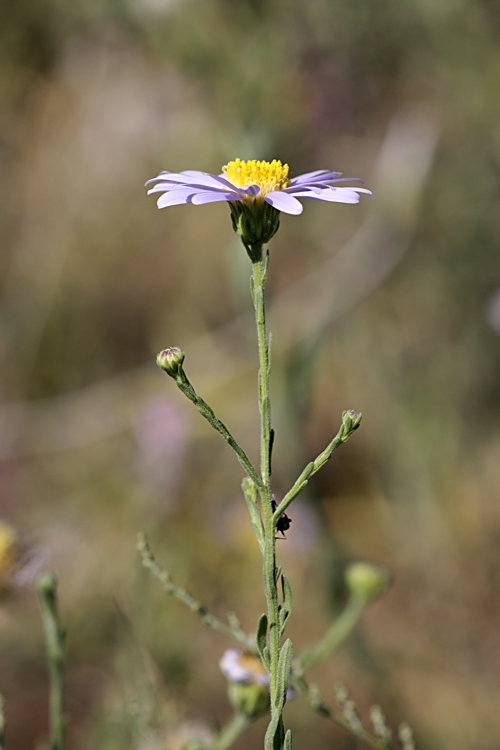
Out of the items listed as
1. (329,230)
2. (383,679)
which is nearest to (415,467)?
(383,679)

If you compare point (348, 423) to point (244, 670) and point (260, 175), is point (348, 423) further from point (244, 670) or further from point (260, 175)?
point (244, 670)

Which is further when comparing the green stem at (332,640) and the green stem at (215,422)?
the green stem at (332,640)

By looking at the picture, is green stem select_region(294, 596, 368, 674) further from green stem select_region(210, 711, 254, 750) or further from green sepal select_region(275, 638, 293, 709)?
green sepal select_region(275, 638, 293, 709)

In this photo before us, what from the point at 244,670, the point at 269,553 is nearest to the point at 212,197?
the point at 269,553

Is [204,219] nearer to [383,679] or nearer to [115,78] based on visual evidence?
[115,78]

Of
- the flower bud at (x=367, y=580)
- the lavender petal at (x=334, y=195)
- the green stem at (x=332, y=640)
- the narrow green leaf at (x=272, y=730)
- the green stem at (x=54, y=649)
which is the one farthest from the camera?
the flower bud at (x=367, y=580)

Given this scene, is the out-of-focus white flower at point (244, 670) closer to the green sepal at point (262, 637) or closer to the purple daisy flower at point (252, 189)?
the green sepal at point (262, 637)

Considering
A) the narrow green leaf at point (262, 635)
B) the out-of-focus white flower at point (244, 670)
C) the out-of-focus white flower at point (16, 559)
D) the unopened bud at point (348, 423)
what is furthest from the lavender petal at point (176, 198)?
the out-of-focus white flower at point (16, 559)
